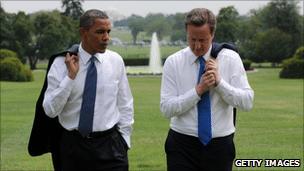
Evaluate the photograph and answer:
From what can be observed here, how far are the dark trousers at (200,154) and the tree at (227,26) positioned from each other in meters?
66.9

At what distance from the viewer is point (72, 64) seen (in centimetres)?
469

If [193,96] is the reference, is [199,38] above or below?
above

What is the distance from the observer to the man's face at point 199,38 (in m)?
4.50

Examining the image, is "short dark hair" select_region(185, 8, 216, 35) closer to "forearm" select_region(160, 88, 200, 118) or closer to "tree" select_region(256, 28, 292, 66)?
"forearm" select_region(160, 88, 200, 118)

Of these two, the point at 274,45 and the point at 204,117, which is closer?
the point at 204,117

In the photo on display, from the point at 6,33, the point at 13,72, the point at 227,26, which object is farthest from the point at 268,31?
the point at 13,72

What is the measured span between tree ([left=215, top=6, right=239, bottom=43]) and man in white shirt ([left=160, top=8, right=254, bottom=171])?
66.9 meters

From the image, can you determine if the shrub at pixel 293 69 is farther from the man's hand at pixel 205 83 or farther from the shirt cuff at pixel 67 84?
the shirt cuff at pixel 67 84

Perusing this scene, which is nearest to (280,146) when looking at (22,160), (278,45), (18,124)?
(22,160)

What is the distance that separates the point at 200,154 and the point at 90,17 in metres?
1.39

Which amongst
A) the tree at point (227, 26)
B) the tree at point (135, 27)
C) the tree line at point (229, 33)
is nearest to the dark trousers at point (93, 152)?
the tree line at point (229, 33)

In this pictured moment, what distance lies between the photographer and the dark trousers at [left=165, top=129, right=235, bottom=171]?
4.67m

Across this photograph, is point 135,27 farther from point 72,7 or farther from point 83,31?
point 83,31

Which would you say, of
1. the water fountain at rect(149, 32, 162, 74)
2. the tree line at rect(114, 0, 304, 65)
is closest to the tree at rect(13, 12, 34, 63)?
the water fountain at rect(149, 32, 162, 74)
